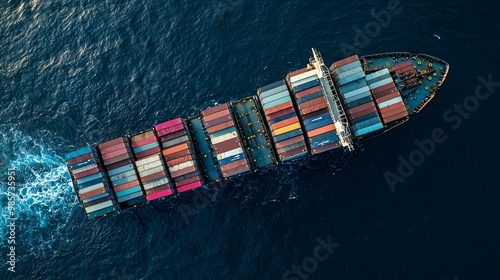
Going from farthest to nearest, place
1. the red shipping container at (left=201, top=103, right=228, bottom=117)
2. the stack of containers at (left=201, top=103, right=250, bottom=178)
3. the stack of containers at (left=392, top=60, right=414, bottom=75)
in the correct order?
1. the stack of containers at (left=392, top=60, right=414, bottom=75)
2. the red shipping container at (left=201, top=103, right=228, bottom=117)
3. the stack of containers at (left=201, top=103, right=250, bottom=178)

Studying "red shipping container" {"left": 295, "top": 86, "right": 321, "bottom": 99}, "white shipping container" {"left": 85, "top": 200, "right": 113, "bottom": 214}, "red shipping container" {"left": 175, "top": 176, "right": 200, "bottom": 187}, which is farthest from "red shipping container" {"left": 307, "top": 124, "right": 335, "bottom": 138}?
"white shipping container" {"left": 85, "top": 200, "right": 113, "bottom": 214}

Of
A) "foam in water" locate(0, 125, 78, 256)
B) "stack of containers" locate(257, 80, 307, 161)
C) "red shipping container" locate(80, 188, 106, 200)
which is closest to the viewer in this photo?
"stack of containers" locate(257, 80, 307, 161)

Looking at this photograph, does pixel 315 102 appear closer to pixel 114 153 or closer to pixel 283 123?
pixel 283 123

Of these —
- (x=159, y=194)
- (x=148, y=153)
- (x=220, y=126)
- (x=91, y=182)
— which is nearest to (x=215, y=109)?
(x=220, y=126)

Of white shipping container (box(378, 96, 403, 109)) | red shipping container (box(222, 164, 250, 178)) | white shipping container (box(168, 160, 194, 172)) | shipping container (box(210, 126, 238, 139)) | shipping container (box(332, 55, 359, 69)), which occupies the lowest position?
red shipping container (box(222, 164, 250, 178))

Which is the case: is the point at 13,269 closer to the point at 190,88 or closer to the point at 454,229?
A: the point at 190,88

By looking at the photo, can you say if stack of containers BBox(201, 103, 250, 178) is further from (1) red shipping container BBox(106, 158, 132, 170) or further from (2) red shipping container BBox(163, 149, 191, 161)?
(1) red shipping container BBox(106, 158, 132, 170)

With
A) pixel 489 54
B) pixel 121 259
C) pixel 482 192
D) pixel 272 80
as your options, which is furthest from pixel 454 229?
pixel 121 259
